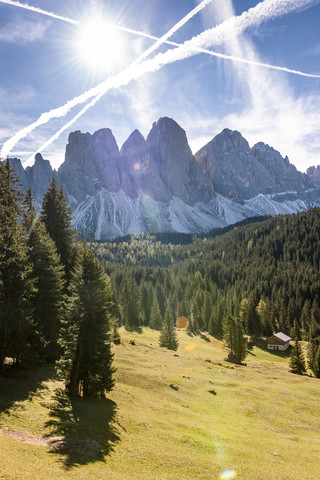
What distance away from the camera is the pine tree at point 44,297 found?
3011 centimetres

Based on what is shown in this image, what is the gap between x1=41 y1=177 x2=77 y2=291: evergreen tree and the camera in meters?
46.1

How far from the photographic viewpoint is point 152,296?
13488cm

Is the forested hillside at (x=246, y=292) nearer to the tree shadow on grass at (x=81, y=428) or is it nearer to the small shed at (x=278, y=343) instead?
the small shed at (x=278, y=343)

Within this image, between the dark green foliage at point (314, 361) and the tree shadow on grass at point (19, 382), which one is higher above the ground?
the tree shadow on grass at point (19, 382)

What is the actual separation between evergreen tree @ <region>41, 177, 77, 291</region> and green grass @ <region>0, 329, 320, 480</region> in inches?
769

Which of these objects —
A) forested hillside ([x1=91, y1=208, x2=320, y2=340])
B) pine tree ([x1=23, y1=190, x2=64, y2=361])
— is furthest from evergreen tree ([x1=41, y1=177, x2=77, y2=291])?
forested hillside ([x1=91, y1=208, x2=320, y2=340])

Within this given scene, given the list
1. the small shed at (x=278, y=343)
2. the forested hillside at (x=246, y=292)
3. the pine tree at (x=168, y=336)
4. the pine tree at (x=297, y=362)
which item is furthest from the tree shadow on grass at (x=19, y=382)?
the small shed at (x=278, y=343)

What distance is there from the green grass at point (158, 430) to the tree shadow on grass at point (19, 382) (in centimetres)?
10

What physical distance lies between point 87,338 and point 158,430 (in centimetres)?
977

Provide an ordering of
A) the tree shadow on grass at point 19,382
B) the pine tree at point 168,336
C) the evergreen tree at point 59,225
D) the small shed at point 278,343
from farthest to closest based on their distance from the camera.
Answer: the small shed at point 278,343, the pine tree at point 168,336, the evergreen tree at point 59,225, the tree shadow on grass at point 19,382

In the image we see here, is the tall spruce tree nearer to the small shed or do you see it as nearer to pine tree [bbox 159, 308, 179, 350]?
pine tree [bbox 159, 308, 179, 350]

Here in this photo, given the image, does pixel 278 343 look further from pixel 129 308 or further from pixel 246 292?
pixel 129 308

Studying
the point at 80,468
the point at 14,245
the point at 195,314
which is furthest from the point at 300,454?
the point at 195,314

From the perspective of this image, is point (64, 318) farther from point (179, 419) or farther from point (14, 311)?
point (179, 419)
